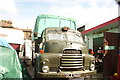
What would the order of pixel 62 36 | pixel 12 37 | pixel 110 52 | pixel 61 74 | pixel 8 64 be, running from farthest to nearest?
1. pixel 12 37
2. pixel 110 52
3. pixel 62 36
4. pixel 8 64
5. pixel 61 74

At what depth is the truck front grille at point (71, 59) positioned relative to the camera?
14.5 ft

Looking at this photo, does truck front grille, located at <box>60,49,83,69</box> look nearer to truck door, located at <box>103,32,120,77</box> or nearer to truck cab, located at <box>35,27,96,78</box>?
truck cab, located at <box>35,27,96,78</box>

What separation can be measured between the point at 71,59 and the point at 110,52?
268 cm

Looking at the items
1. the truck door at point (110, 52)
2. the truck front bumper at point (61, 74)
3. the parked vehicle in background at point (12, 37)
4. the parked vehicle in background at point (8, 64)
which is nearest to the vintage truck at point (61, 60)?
the truck front bumper at point (61, 74)

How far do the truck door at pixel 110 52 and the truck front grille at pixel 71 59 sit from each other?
213 centimetres

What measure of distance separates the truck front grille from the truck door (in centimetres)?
213

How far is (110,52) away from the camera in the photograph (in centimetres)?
617

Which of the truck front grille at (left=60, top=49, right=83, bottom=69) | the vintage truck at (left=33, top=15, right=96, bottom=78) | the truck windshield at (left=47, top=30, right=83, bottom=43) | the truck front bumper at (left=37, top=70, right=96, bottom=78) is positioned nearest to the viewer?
the truck front bumper at (left=37, top=70, right=96, bottom=78)

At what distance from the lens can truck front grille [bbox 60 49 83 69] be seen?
442cm

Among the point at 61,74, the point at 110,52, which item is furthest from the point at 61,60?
the point at 110,52

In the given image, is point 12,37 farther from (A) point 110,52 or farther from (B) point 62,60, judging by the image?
(A) point 110,52

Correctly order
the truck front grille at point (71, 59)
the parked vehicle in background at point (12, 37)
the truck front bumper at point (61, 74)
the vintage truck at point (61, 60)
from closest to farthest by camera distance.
→ the truck front bumper at point (61, 74) < the vintage truck at point (61, 60) < the truck front grille at point (71, 59) < the parked vehicle in background at point (12, 37)

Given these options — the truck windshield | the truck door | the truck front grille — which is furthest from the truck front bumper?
the truck door

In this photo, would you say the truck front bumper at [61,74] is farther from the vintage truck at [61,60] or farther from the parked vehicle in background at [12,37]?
the parked vehicle in background at [12,37]
